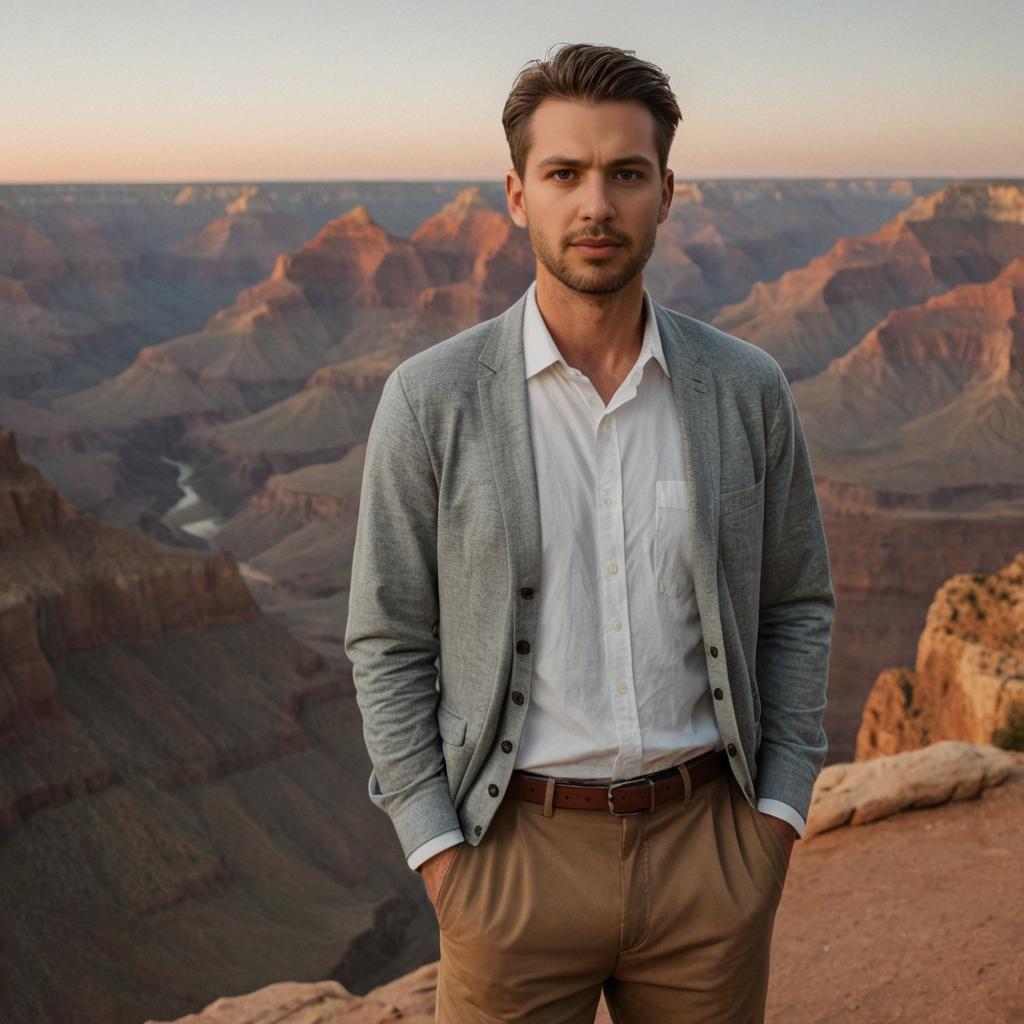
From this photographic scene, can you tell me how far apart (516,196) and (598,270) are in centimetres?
39

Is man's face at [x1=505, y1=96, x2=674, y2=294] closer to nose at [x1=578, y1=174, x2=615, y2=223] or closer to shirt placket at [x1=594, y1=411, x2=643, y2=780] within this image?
nose at [x1=578, y1=174, x2=615, y2=223]

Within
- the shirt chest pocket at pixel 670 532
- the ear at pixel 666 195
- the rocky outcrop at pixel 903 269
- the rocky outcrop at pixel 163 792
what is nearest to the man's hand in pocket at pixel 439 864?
the shirt chest pocket at pixel 670 532

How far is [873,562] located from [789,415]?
170 ft

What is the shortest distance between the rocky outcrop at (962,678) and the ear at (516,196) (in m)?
12.5

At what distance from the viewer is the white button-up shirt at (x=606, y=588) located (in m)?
3.18

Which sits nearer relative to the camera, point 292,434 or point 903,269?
point 292,434

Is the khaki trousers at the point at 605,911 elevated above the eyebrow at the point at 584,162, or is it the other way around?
the eyebrow at the point at 584,162

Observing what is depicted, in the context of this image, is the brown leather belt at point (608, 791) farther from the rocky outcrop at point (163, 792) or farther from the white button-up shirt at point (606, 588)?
the rocky outcrop at point (163, 792)

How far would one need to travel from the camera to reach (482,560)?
322 cm

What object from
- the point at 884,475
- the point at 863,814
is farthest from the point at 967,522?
the point at 863,814

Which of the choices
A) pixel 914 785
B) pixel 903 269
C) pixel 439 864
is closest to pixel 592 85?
pixel 439 864

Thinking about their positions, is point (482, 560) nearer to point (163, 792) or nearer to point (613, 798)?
point (613, 798)

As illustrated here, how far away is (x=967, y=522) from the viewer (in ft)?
182

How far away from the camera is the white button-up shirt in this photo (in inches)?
125
